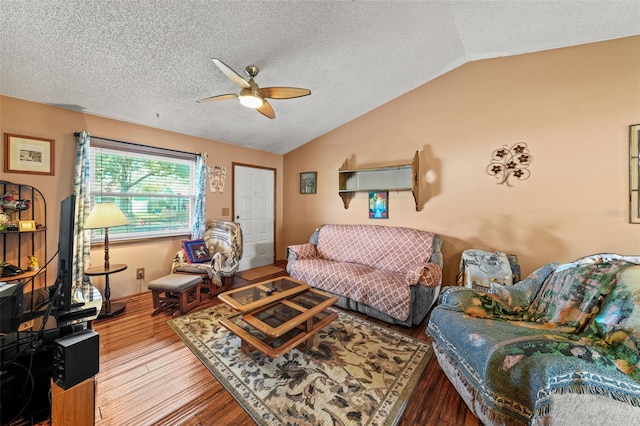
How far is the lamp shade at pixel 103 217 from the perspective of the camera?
7.94 feet

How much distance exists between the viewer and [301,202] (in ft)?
15.3

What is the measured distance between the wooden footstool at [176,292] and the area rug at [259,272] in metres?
1.14

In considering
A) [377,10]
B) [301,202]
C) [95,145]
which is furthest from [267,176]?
[377,10]

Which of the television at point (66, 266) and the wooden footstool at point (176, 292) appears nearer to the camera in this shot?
the television at point (66, 266)

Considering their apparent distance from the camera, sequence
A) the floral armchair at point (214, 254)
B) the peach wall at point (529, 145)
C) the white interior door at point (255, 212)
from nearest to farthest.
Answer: the peach wall at point (529, 145)
the floral armchair at point (214, 254)
the white interior door at point (255, 212)

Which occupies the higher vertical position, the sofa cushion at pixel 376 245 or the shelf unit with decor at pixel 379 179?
the shelf unit with decor at pixel 379 179

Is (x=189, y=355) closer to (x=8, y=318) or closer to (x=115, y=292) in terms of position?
(x=8, y=318)

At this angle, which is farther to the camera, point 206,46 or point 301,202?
point 301,202

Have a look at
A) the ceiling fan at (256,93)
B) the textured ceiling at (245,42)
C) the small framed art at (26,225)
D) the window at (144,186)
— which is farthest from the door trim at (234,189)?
the small framed art at (26,225)

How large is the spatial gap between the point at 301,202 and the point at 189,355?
3.16m

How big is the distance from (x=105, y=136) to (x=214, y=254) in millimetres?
2004

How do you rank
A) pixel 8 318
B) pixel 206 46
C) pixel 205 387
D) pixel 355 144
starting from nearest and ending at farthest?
1. pixel 8 318
2. pixel 205 387
3. pixel 206 46
4. pixel 355 144

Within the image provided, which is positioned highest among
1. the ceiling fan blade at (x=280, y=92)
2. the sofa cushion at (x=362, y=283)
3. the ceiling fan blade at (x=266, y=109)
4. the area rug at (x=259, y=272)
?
the ceiling fan blade at (x=280, y=92)

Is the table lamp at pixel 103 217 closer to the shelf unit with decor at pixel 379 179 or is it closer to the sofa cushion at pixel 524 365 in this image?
the shelf unit with decor at pixel 379 179
